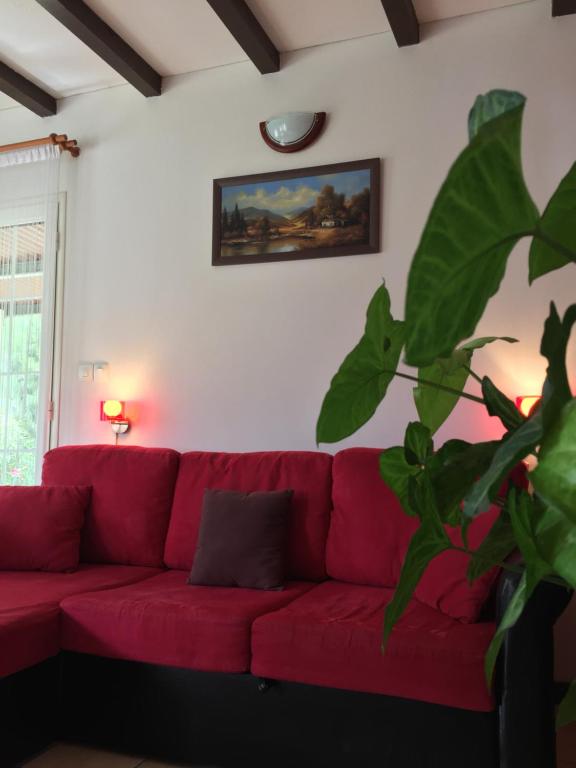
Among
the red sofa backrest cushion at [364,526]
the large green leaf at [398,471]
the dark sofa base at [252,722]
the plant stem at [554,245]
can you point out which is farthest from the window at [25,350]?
the plant stem at [554,245]

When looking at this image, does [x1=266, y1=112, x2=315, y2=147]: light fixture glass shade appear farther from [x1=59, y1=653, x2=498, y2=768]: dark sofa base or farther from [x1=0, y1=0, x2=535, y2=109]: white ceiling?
[x1=59, y1=653, x2=498, y2=768]: dark sofa base

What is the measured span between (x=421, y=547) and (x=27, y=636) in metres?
2.15

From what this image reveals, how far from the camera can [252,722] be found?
2.30 metres

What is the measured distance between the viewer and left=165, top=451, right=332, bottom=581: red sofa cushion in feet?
9.80

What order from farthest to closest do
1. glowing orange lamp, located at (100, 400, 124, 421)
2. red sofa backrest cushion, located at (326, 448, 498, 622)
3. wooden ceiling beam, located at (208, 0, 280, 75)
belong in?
glowing orange lamp, located at (100, 400, 124, 421) < wooden ceiling beam, located at (208, 0, 280, 75) < red sofa backrest cushion, located at (326, 448, 498, 622)

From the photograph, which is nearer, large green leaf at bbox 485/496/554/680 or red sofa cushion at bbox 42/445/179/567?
large green leaf at bbox 485/496/554/680

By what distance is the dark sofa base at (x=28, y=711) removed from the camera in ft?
7.63

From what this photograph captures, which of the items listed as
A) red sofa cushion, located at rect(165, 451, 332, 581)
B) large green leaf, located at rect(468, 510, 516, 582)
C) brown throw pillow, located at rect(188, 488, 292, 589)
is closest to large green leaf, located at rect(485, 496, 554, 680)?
large green leaf, located at rect(468, 510, 516, 582)

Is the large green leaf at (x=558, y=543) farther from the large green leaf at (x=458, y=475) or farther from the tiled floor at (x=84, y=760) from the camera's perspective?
the tiled floor at (x=84, y=760)

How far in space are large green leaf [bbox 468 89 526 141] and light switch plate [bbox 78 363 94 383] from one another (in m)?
3.78

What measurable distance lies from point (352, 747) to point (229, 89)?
10.6ft

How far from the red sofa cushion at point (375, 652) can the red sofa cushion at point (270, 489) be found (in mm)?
538

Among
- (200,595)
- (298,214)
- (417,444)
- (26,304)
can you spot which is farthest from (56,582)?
(417,444)

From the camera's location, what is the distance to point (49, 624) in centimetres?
250
